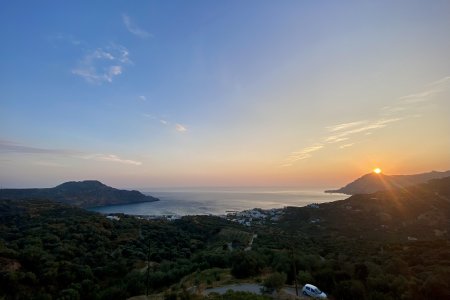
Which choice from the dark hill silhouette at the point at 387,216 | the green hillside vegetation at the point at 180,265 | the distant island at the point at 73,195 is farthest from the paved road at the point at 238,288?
the distant island at the point at 73,195

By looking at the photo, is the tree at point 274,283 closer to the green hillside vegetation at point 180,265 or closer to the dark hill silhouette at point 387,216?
the green hillside vegetation at point 180,265

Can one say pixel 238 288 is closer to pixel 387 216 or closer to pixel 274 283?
pixel 274 283

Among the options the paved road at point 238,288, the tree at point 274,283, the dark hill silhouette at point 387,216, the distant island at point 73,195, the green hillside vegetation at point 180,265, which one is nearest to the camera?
the tree at point 274,283

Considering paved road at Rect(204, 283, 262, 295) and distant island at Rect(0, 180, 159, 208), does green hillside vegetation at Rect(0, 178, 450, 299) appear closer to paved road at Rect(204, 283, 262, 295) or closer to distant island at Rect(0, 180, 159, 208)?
paved road at Rect(204, 283, 262, 295)

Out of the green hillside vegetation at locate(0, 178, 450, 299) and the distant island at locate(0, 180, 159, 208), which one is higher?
the distant island at locate(0, 180, 159, 208)

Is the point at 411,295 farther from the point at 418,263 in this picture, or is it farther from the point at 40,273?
the point at 40,273

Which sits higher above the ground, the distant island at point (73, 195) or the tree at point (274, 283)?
the distant island at point (73, 195)

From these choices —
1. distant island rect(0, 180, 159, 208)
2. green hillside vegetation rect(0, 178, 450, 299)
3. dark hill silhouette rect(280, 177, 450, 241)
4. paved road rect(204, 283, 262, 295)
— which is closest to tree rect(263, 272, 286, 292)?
green hillside vegetation rect(0, 178, 450, 299)

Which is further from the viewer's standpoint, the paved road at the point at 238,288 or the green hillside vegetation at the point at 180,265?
the paved road at the point at 238,288

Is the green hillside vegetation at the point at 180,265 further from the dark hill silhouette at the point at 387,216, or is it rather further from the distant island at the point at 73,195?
the distant island at the point at 73,195

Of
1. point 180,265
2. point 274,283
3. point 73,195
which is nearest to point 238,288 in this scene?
point 274,283

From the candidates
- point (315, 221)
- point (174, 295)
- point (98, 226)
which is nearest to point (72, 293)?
point (174, 295)

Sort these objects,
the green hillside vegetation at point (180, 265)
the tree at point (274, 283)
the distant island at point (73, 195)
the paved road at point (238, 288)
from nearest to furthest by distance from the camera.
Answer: the tree at point (274, 283)
the green hillside vegetation at point (180, 265)
the paved road at point (238, 288)
the distant island at point (73, 195)

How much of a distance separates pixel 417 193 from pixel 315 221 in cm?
3382
